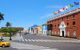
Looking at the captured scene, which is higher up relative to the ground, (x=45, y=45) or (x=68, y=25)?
(x=68, y=25)

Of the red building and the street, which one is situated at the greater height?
the red building

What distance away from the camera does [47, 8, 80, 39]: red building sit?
100 metres

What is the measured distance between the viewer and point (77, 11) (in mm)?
98875

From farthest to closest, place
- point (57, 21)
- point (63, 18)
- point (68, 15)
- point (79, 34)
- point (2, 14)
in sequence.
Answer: point (57, 21) → point (63, 18) → point (68, 15) → point (79, 34) → point (2, 14)

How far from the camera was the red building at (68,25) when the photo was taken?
329 ft

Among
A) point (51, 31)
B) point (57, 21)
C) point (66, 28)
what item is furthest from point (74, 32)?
point (51, 31)

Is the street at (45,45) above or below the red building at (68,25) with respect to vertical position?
below

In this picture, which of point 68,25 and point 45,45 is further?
point 68,25

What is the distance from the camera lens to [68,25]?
11000 cm

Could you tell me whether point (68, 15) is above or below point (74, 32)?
above

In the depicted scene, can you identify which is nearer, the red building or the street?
the street

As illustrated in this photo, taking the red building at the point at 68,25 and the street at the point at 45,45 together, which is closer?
the street at the point at 45,45

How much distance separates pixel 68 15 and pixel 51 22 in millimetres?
33428

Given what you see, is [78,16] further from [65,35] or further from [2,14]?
[2,14]
